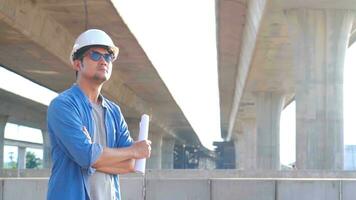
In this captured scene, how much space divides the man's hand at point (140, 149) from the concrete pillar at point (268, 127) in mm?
45238

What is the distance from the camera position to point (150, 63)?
36156 millimetres

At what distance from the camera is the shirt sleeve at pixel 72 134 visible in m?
2.96

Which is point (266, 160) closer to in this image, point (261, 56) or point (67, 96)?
point (261, 56)

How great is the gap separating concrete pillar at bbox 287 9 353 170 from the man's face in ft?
74.0

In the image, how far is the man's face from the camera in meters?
3.14

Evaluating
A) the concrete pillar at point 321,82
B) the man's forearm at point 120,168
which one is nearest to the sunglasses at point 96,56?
the man's forearm at point 120,168

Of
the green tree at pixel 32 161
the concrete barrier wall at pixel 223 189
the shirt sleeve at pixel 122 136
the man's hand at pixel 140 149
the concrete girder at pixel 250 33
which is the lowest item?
the concrete barrier wall at pixel 223 189

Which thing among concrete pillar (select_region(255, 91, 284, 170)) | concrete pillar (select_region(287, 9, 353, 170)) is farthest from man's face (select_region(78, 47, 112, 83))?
concrete pillar (select_region(255, 91, 284, 170))

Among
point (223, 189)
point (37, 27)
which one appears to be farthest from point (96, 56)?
point (37, 27)

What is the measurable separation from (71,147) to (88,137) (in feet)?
0.31

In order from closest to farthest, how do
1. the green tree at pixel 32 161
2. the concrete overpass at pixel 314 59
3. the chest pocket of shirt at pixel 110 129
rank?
the chest pocket of shirt at pixel 110 129
the concrete overpass at pixel 314 59
the green tree at pixel 32 161

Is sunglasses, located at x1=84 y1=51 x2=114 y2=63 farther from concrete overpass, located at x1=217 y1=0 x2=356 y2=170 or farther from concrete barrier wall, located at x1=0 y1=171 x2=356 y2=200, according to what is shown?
concrete overpass, located at x1=217 y1=0 x2=356 y2=170

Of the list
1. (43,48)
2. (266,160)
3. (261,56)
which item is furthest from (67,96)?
(266,160)

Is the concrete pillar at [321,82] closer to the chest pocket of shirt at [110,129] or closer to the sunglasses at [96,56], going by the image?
the chest pocket of shirt at [110,129]
